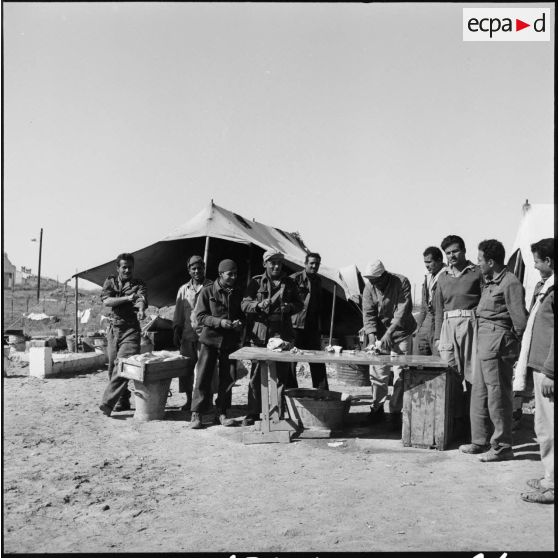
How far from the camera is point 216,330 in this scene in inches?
232

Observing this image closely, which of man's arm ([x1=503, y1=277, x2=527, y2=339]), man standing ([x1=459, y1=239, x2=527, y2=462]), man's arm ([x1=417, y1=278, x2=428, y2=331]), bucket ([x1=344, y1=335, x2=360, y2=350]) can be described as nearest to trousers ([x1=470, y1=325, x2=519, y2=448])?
man standing ([x1=459, y1=239, x2=527, y2=462])

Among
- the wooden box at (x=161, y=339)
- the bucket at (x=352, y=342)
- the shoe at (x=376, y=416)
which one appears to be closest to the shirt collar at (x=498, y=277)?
the shoe at (x=376, y=416)

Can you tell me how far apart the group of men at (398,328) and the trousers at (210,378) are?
0.4 inches

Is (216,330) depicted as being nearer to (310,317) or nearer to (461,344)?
(310,317)

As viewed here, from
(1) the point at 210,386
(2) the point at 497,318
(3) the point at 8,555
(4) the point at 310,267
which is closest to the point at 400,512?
(2) the point at 497,318

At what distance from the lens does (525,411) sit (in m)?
6.62

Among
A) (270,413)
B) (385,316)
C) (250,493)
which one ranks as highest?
(385,316)

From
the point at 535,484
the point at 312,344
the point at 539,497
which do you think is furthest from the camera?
the point at 312,344

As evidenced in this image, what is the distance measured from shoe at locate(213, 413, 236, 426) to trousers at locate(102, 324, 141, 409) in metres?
1.12

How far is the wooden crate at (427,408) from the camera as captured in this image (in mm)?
4957

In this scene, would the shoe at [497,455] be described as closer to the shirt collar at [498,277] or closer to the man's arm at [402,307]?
the shirt collar at [498,277]

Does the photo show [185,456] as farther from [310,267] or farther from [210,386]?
[310,267]

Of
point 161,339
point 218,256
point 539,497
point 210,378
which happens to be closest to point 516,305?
point 539,497

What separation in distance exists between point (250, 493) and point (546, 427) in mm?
1964
